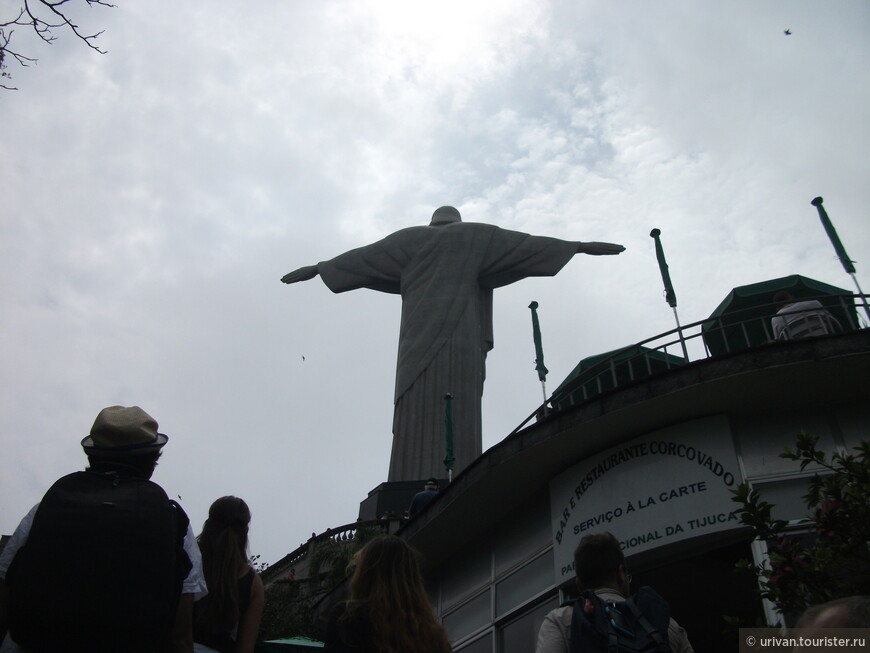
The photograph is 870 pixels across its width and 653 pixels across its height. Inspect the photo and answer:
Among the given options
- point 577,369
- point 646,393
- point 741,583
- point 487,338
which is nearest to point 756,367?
point 646,393

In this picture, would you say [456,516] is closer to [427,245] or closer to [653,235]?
[653,235]

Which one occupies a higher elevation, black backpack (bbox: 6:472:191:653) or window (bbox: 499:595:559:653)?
window (bbox: 499:595:559:653)

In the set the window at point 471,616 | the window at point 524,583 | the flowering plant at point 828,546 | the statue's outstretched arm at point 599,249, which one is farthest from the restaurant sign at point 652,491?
the statue's outstretched arm at point 599,249

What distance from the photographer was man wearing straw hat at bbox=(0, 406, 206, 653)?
246 centimetres

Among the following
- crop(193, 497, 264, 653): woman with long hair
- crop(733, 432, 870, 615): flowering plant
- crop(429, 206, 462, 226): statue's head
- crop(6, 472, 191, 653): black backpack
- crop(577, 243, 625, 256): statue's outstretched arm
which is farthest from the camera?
crop(429, 206, 462, 226): statue's head

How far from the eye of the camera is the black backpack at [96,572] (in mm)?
2451

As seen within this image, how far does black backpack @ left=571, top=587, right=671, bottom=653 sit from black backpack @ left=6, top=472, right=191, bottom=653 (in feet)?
4.73

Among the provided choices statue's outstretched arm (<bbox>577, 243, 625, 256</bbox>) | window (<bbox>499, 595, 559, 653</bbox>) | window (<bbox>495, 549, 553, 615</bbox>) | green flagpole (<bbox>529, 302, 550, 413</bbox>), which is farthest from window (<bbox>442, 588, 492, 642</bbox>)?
statue's outstretched arm (<bbox>577, 243, 625, 256</bbox>)

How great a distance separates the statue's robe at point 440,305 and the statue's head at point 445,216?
2.34ft

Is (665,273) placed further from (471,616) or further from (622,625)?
(622,625)

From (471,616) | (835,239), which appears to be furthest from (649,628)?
(835,239)

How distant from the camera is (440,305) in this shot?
1928cm

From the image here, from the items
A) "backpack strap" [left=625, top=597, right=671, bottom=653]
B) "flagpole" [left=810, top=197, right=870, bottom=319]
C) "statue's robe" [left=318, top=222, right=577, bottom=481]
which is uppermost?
"statue's robe" [left=318, top=222, right=577, bottom=481]

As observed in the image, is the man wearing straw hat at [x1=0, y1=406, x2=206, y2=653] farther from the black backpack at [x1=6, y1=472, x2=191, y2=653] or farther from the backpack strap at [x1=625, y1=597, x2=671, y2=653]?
the backpack strap at [x1=625, y1=597, x2=671, y2=653]
